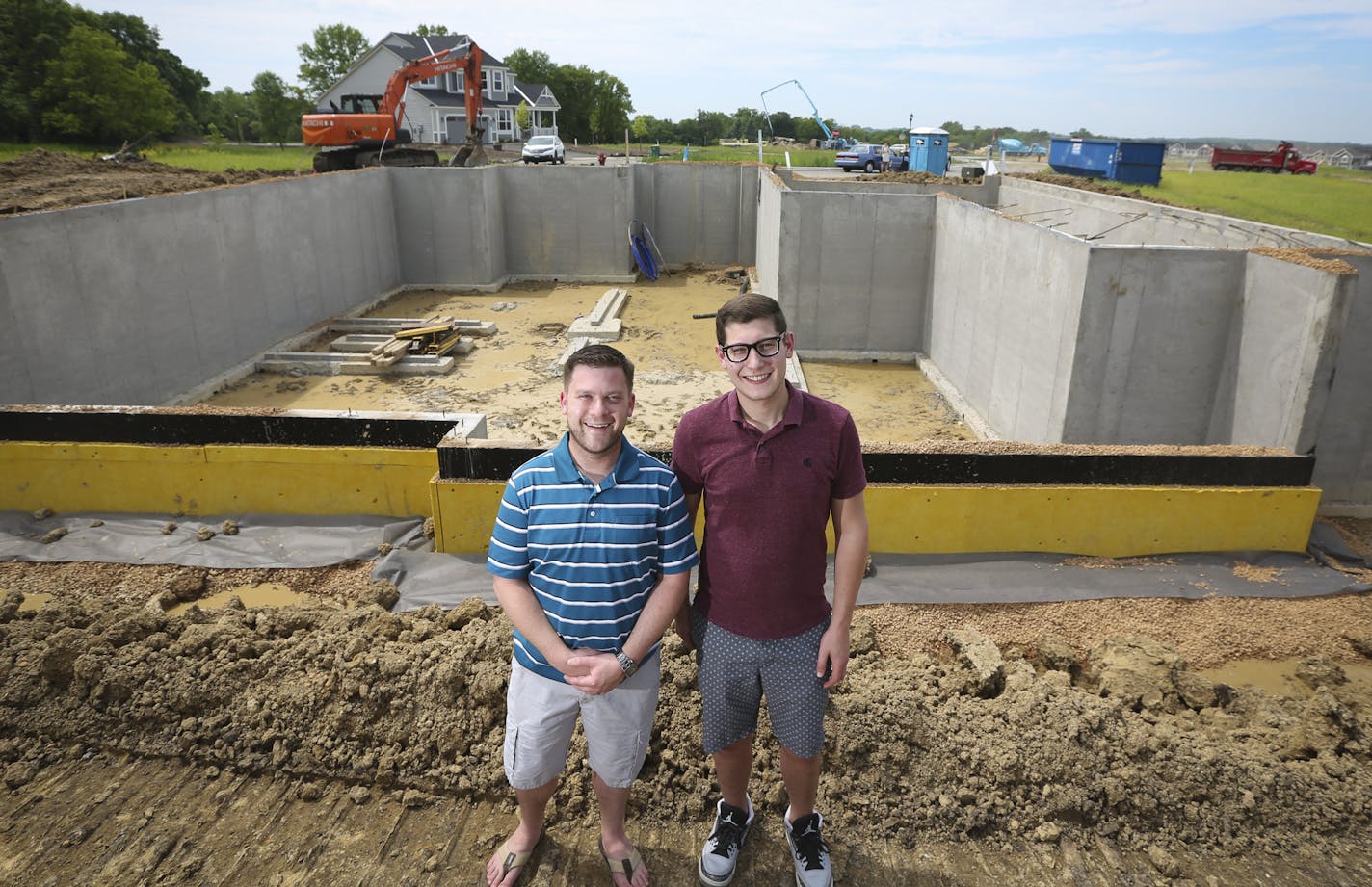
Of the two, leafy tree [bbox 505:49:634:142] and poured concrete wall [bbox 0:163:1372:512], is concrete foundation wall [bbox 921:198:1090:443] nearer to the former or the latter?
poured concrete wall [bbox 0:163:1372:512]

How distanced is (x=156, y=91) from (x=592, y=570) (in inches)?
1567

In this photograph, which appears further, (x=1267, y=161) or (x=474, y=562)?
(x=1267, y=161)

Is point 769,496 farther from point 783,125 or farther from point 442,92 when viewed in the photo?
point 783,125

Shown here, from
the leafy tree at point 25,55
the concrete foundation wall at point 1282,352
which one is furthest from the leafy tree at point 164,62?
the concrete foundation wall at point 1282,352

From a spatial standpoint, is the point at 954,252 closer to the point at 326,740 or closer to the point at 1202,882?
the point at 1202,882

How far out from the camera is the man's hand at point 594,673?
226 centimetres

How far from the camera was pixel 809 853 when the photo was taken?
8.58ft

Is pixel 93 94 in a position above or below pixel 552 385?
above

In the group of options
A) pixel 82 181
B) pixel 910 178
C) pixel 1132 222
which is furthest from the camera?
pixel 910 178

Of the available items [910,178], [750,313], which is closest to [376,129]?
[910,178]

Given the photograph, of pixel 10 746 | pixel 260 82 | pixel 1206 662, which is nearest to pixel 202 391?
pixel 10 746

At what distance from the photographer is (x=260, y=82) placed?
180ft

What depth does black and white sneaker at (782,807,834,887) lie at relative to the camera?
8.50 ft

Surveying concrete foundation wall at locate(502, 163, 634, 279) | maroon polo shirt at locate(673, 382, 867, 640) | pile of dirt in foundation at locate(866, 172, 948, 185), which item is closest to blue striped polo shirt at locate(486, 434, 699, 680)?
maroon polo shirt at locate(673, 382, 867, 640)
